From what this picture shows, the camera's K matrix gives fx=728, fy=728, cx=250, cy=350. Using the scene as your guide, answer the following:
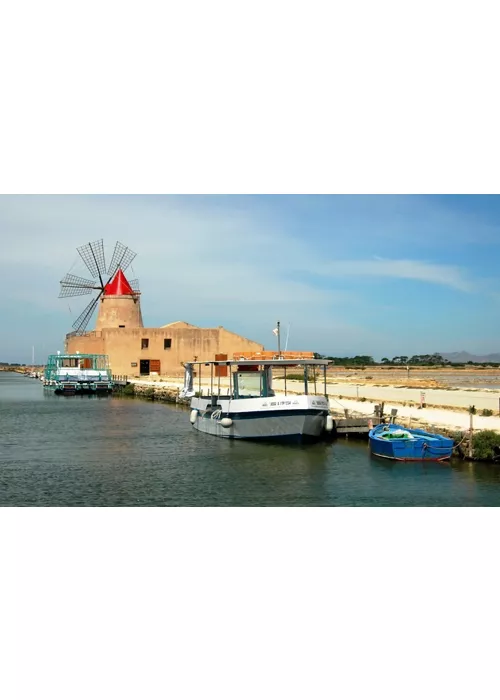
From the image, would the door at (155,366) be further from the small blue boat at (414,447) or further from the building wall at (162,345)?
the small blue boat at (414,447)

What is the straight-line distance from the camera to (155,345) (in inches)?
1809

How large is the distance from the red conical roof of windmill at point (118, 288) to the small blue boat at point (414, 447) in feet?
118

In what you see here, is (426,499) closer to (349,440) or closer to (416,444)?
(416,444)

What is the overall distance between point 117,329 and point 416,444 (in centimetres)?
3415

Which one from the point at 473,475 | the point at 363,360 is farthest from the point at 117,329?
the point at 363,360

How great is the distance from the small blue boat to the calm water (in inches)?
12.4

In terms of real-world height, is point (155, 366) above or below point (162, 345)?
below

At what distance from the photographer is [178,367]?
46594mm

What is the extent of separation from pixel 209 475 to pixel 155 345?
113 ft

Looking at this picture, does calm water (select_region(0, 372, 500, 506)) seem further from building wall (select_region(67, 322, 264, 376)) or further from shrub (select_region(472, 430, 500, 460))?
building wall (select_region(67, 322, 264, 376))

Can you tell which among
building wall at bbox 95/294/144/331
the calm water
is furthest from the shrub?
building wall at bbox 95/294/144/331

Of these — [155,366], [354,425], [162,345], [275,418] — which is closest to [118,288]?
[162,345]

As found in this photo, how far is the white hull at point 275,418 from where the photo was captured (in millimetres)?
16281

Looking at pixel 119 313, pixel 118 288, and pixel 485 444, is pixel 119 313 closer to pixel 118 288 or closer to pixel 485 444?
pixel 118 288
